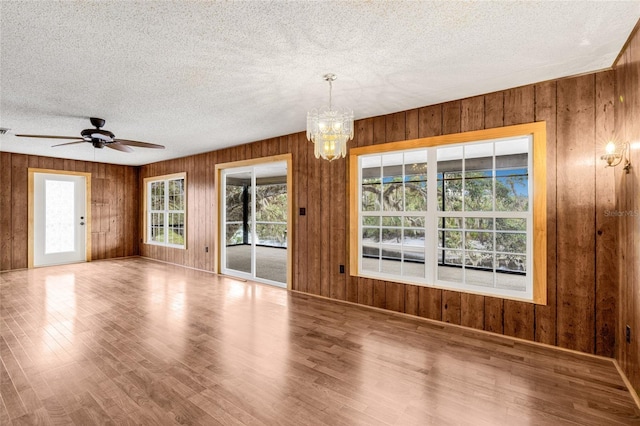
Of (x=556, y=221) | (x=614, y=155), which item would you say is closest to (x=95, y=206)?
(x=556, y=221)

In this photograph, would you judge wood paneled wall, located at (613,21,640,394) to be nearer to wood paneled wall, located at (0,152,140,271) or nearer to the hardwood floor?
the hardwood floor

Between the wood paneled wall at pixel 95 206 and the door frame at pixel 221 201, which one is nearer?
the door frame at pixel 221 201

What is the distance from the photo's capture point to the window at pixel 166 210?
281 inches

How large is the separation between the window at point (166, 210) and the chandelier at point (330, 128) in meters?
5.11

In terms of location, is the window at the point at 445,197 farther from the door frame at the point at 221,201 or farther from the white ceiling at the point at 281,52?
the door frame at the point at 221,201

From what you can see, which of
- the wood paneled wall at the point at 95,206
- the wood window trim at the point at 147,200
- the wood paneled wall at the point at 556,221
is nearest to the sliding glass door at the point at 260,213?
the wood window trim at the point at 147,200

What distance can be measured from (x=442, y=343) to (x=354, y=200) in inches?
80.1

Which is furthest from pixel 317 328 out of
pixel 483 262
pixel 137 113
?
pixel 483 262

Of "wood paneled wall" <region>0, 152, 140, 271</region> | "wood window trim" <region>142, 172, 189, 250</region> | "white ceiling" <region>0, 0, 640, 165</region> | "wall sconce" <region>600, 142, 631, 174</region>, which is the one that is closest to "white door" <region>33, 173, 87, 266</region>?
"wood paneled wall" <region>0, 152, 140, 271</region>

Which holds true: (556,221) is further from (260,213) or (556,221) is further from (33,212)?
(33,212)

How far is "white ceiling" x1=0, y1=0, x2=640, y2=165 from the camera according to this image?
6.19 feet

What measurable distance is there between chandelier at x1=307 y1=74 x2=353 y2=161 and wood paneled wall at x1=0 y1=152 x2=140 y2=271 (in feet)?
23.6

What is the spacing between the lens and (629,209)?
2299mm

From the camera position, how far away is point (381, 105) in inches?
141
